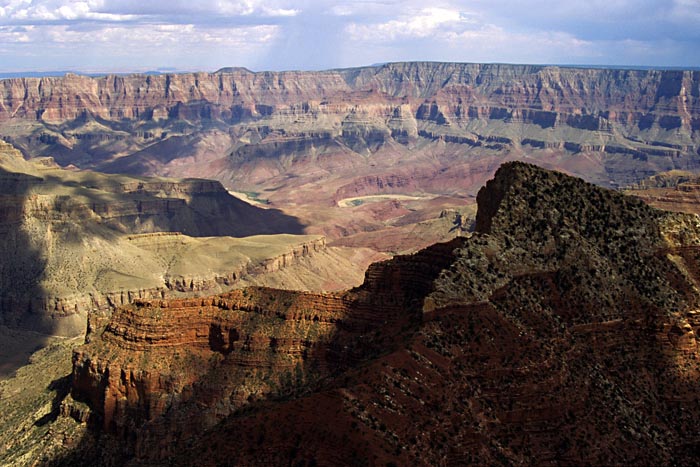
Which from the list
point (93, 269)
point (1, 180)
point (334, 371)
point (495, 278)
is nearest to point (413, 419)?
point (495, 278)

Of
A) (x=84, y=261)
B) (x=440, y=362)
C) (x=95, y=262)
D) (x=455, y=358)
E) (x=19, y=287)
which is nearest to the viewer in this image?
(x=440, y=362)

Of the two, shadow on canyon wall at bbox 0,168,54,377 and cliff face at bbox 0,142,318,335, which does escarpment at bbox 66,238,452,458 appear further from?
cliff face at bbox 0,142,318,335

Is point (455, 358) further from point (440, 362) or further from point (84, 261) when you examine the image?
point (84, 261)

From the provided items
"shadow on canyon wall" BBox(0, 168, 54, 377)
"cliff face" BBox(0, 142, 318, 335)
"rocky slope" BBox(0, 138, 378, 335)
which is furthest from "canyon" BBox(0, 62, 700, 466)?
"rocky slope" BBox(0, 138, 378, 335)

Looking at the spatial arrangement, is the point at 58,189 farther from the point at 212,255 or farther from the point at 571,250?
the point at 571,250

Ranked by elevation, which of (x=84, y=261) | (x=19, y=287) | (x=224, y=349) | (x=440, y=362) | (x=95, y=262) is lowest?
(x=19, y=287)

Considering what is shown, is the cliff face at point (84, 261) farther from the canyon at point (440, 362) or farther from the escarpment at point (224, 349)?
the escarpment at point (224, 349)

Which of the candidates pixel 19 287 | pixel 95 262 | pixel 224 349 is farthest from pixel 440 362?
pixel 19 287

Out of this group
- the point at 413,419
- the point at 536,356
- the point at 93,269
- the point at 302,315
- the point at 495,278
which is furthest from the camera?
the point at 93,269
